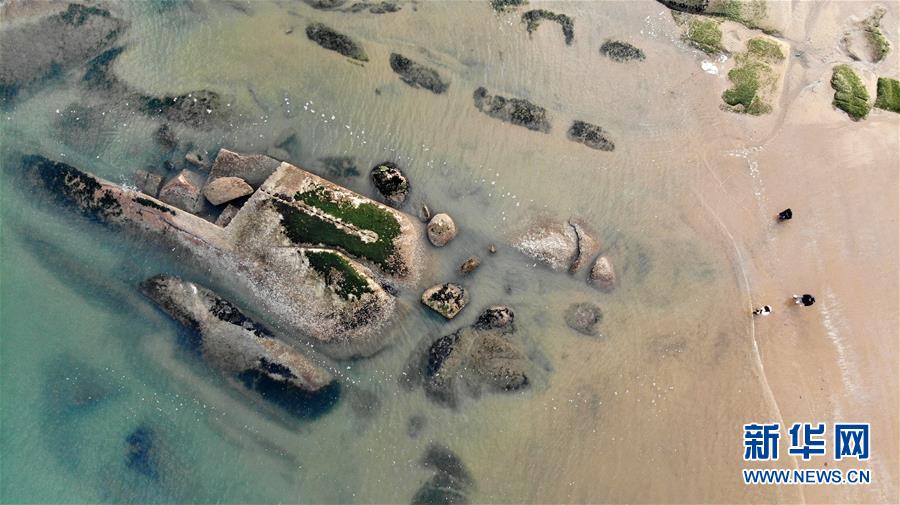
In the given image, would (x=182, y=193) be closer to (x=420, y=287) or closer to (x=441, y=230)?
(x=420, y=287)

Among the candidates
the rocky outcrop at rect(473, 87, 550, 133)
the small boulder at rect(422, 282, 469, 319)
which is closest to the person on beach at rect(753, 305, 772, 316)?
the rocky outcrop at rect(473, 87, 550, 133)

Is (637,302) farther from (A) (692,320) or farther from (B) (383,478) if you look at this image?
(B) (383,478)

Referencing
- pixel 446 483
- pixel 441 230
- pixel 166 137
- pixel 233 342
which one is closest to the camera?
pixel 446 483

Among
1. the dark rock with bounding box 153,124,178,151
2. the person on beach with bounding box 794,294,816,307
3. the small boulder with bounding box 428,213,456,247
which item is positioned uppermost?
the person on beach with bounding box 794,294,816,307

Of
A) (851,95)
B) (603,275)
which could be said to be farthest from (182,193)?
(851,95)

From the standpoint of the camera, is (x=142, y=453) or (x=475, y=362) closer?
(x=475, y=362)

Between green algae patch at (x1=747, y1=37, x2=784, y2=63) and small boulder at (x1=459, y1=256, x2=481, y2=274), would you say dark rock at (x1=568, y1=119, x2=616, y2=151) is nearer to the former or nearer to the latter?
small boulder at (x1=459, y1=256, x2=481, y2=274)

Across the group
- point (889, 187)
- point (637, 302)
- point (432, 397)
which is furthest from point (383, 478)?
point (889, 187)
